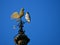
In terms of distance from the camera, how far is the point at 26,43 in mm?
31234

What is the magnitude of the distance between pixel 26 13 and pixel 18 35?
2955 mm

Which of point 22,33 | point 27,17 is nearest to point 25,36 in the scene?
point 22,33

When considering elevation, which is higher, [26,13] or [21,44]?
[26,13]

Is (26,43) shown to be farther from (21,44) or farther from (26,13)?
(26,13)

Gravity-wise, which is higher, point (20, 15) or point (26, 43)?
point (20, 15)

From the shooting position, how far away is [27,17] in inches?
1177

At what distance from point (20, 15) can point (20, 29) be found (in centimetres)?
179

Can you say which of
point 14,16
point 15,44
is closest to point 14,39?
point 15,44

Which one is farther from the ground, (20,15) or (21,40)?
(20,15)

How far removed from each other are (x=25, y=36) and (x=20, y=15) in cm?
275

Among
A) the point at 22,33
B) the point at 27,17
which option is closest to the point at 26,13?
the point at 27,17

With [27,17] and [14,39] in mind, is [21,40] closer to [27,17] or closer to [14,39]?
[14,39]

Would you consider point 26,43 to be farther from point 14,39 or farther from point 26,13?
point 26,13

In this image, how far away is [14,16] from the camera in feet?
99.6
